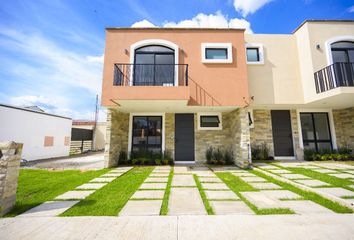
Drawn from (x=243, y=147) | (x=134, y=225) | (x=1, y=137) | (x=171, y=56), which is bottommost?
(x=134, y=225)

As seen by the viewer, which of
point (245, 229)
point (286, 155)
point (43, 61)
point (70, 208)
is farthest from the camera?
point (43, 61)

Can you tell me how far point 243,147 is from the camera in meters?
7.16

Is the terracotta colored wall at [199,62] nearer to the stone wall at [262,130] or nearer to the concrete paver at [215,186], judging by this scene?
the stone wall at [262,130]

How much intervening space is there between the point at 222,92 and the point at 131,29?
5237 millimetres

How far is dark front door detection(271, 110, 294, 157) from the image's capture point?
8.75 meters

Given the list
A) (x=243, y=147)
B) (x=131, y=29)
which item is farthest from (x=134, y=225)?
(x=131, y=29)

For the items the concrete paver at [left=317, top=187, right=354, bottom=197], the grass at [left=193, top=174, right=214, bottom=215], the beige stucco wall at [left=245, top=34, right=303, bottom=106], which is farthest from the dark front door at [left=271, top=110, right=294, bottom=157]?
the grass at [left=193, top=174, right=214, bottom=215]

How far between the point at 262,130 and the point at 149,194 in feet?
24.6

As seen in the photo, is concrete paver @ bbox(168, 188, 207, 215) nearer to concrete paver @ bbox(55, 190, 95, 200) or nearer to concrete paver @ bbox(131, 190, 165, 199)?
concrete paver @ bbox(131, 190, 165, 199)

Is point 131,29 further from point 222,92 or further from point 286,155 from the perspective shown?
point 286,155

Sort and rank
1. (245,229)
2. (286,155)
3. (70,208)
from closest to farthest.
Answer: (245,229)
(70,208)
(286,155)

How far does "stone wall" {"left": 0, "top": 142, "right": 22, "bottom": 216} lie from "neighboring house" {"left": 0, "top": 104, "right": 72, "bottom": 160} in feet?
24.6

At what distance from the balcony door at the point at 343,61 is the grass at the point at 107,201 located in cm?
951

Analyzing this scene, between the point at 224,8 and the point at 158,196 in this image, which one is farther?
the point at 224,8
